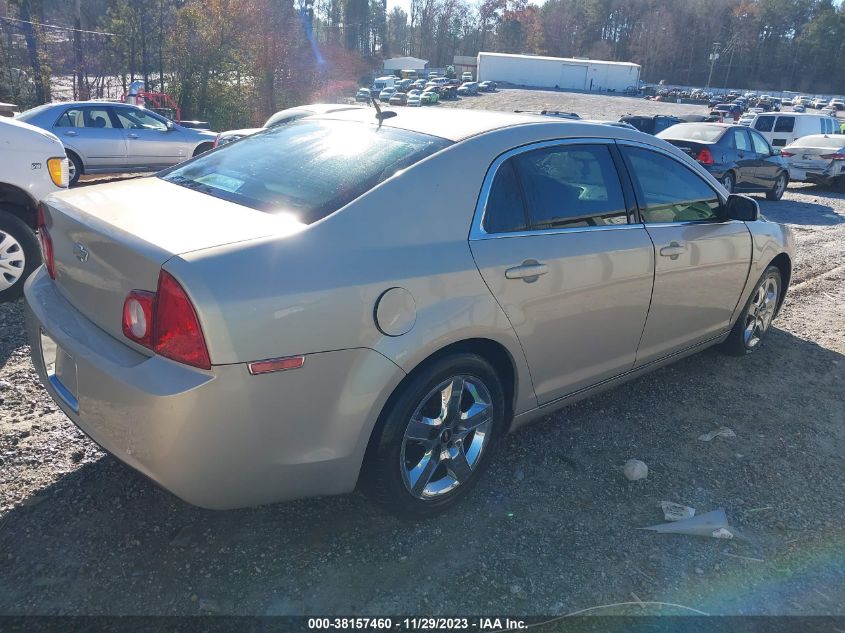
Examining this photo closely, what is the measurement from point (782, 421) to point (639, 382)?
88cm

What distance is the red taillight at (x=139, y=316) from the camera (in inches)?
84.7

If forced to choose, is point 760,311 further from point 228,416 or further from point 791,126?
point 791,126

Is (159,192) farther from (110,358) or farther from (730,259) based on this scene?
(730,259)

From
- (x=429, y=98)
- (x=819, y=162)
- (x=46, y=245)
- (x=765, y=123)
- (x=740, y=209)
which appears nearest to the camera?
(x=46, y=245)

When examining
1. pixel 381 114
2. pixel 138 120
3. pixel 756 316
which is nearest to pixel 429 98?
pixel 138 120

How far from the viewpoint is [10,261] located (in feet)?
16.1

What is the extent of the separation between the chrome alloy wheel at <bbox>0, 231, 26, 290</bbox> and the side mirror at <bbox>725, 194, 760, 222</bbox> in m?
5.07

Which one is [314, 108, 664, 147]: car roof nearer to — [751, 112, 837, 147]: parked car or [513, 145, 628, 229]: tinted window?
[513, 145, 628, 229]: tinted window

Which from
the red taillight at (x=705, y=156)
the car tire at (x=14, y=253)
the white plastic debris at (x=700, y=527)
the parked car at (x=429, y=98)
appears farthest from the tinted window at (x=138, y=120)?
the parked car at (x=429, y=98)

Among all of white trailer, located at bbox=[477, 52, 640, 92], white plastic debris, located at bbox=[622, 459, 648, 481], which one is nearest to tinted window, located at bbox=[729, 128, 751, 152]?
white plastic debris, located at bbox=[622, 459, 648, 481]

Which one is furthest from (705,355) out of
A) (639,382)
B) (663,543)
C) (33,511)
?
(33,511)

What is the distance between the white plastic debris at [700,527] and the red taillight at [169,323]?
2.10m

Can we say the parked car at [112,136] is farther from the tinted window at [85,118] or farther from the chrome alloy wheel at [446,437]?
the chrome alloy wheel at [446,437]

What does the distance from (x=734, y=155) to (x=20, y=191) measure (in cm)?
1255
